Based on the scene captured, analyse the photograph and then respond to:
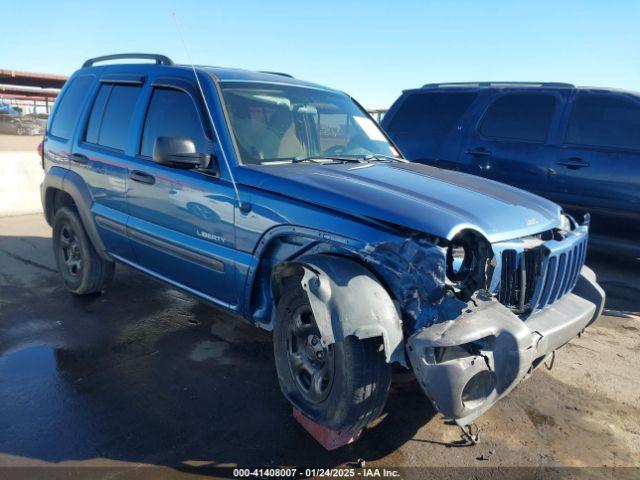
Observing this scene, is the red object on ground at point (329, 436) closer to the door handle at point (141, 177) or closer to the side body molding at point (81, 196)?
the door handle at point (141, 177)

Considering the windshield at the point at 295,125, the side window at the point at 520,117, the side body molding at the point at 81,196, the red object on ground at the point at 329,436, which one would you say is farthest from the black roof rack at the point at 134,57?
the side window at the point at 520,117

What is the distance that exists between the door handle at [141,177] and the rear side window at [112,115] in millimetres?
333

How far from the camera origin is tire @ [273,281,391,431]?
2.37 metres

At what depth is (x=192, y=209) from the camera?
10.8 feet

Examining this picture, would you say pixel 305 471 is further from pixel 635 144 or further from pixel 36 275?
pixel 635 144

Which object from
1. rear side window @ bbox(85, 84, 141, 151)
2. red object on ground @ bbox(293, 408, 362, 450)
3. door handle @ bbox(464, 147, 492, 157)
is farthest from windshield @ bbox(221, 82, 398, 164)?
door handle @ bbox(464, 147, 492, 157)

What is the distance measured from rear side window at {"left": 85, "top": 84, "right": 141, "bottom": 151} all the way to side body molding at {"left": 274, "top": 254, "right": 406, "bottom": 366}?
7.75ft

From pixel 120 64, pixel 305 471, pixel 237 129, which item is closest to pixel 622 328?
pixel 305 471

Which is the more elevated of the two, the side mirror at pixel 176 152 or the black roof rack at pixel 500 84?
the black roof rack at pixel 500 84

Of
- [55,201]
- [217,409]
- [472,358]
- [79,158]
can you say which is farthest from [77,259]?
[472,358]

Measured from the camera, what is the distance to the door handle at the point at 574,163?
223 inches

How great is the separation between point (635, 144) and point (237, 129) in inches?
177

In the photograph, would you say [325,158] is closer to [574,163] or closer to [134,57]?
[134,57]

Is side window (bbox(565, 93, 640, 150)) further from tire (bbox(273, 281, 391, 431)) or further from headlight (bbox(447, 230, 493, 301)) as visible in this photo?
tire (bbox(273, 281, 391, 431))
